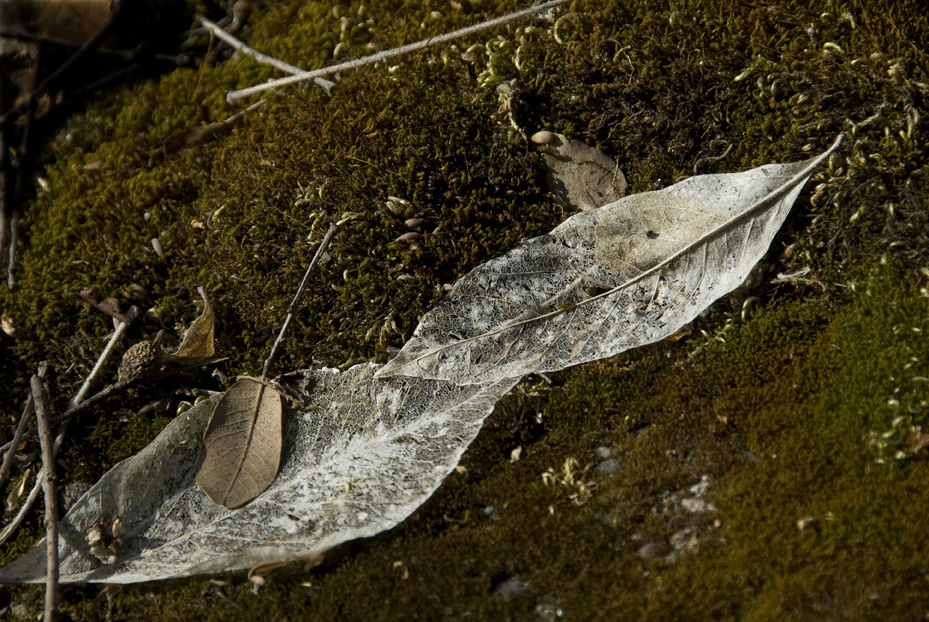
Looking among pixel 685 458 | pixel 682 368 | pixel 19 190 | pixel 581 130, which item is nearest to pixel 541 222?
pixel 581 130

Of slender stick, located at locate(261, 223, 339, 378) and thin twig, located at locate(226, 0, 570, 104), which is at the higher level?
thin twig, located at locate(226, 0, 570, 104)

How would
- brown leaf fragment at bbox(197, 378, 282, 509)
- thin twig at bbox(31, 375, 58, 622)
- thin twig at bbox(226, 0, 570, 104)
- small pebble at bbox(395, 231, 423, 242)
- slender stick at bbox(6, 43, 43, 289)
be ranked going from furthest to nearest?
slender stick at bbox(6, 43, 43, 289), thin twig at bbox(226, 0, 570, 104), small pebble at bbox(395, 231, 423, 242), brown leaf fragment at bbox(197, 378, 282, 509), thin twig at bbox(31, 375, 58, 622)

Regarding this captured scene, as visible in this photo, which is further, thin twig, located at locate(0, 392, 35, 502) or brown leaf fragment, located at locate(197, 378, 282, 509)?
thin twig, located at locate(0, 392, 35, 502)

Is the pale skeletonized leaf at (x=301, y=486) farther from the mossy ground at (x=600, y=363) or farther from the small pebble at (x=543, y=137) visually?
the small pebble at (x=543, y=137)

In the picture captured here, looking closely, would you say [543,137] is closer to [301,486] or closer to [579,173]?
[579,173]

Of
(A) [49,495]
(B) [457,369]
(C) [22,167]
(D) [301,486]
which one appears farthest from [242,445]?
(C) [22,167]

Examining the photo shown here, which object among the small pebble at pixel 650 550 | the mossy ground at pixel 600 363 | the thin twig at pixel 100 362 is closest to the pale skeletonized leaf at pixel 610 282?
the mossy ground at pixel 600 363

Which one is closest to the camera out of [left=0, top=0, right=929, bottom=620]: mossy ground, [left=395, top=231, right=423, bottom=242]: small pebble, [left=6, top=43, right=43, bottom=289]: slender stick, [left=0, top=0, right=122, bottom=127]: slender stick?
[left=0, top=0, right=929, bottom=620]: mossy ground

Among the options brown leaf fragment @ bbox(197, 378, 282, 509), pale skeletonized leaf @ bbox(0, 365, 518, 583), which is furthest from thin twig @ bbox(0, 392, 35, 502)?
brown leaf fragment @ bbox(197, 378, 282, 509)

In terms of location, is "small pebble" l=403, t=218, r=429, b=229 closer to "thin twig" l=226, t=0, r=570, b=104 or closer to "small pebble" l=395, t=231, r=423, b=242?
"small pebble" l=395, t=231, r=423, b=242
